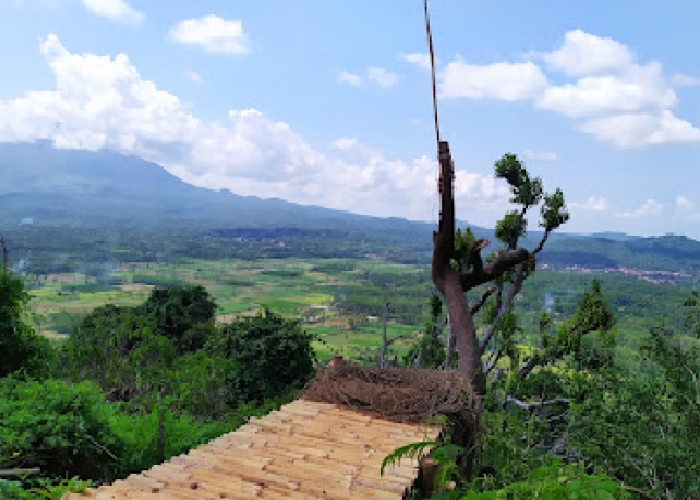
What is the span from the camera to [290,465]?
3.33 metres

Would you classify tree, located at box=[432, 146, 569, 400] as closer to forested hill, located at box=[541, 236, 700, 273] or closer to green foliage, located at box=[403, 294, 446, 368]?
green foliage, located at box=[403, 294, 446, 368]

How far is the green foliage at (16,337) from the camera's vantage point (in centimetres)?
661

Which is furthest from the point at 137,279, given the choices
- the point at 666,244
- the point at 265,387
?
the point at 666,244

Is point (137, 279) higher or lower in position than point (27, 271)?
lower

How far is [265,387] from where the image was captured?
449 inches

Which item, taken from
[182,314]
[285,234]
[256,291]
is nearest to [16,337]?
[182,314]

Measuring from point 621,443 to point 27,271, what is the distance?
24.9 feet

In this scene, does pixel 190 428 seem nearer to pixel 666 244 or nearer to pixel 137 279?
pixel 137 279

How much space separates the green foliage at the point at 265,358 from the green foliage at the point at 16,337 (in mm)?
4690

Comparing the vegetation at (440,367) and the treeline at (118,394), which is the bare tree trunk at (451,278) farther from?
the treeline at (118,394)

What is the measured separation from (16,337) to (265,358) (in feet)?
17.9

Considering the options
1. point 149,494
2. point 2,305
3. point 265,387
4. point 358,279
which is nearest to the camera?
point 149,494

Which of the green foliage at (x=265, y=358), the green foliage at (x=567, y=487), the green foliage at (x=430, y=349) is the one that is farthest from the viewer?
the green foliage at (x=265, y=358)

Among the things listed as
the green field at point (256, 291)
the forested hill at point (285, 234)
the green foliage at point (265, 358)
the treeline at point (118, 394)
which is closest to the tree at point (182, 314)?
the treeline at point (118, 394)
